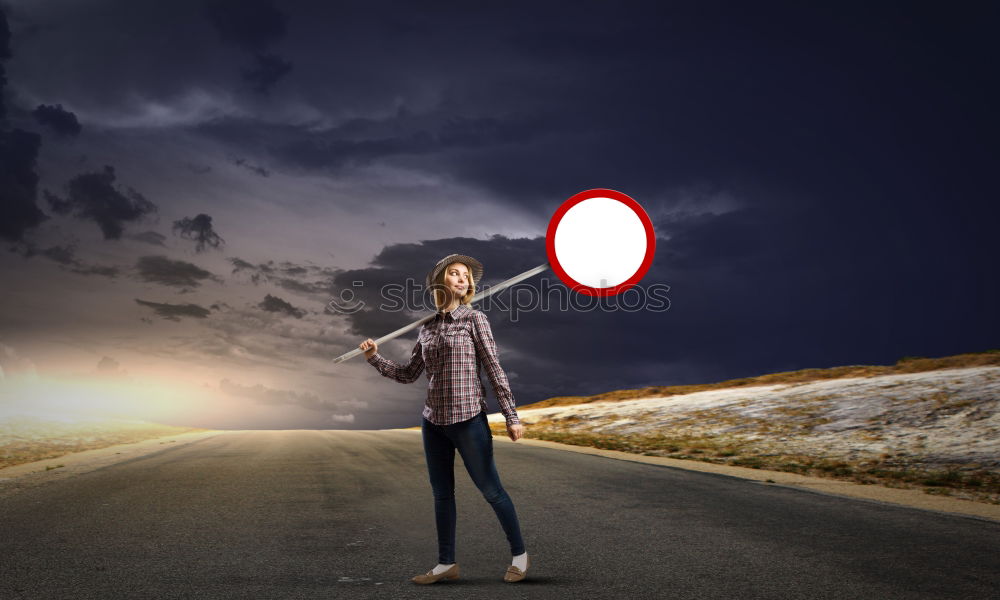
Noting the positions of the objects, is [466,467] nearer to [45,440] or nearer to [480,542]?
[480,542]

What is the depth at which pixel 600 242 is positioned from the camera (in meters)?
3.48

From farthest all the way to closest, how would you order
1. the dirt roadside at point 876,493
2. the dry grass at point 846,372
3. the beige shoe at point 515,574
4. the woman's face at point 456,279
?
the dry grass at point 846,372 → the dirt roadside at point 876,493 → the beige shoe at point 515,574 → the woman's face at point 456,279

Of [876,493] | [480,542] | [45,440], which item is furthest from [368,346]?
[45,440]

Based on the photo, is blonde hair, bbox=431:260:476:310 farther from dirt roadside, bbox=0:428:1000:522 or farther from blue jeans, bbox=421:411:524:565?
dirt roadside, bbox=0:428:1000:522

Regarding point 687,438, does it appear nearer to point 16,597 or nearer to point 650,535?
point 650,535

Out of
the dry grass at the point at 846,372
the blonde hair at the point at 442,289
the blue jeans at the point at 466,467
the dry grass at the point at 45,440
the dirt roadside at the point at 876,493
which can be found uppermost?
the dry grass at the point at 846,372

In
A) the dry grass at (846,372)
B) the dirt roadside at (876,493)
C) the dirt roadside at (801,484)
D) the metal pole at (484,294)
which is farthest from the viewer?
the dry grass at (846,372)

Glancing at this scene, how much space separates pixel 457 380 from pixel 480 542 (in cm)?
273

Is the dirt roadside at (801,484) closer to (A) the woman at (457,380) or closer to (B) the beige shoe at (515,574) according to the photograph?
(B) the beige shoe at (515,574)

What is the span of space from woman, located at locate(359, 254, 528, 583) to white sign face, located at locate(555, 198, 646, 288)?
0.97 metres

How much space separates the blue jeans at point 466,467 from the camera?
164 inches

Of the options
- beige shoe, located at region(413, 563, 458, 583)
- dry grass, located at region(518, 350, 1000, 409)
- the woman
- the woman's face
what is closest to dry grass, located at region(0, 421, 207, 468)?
beige shoe, located at region(413, 563, 458, 583)

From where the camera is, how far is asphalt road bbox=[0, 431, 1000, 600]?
4688 millimetres

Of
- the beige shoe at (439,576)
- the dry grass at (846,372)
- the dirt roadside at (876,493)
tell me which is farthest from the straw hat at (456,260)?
the dry grass at (846,372)
